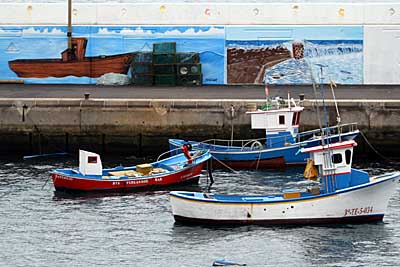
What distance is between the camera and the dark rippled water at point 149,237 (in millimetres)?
37156

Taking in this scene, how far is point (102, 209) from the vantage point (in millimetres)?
44344

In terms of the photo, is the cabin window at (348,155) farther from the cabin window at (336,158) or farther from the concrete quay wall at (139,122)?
the concrete quay wall at (139,122)

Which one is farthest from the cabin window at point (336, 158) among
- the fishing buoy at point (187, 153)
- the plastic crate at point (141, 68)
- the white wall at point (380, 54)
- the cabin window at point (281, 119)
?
the plastic crate at point (141, 68)

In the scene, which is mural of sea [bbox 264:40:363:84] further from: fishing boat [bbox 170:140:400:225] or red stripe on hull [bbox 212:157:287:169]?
fishing boat [bbox 170:140:400:225]

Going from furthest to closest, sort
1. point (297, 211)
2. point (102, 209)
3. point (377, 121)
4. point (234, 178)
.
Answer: point (377, 121), point (234, 178), point (102, 209), point (297, 211)

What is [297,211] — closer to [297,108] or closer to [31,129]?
[297,108]

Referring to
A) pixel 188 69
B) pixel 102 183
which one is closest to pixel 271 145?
pixel 102 183

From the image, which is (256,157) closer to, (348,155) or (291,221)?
(348,155)

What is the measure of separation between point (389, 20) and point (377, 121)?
8792 millimetres

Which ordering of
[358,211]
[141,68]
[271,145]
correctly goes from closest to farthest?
[358,211] < [271,145] < [141,68]

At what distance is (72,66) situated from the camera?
62.6m

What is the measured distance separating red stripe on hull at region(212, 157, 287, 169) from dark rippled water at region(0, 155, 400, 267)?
16.6 feet

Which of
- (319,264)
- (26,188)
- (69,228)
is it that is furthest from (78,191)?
(319,264)

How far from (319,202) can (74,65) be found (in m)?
24.4
